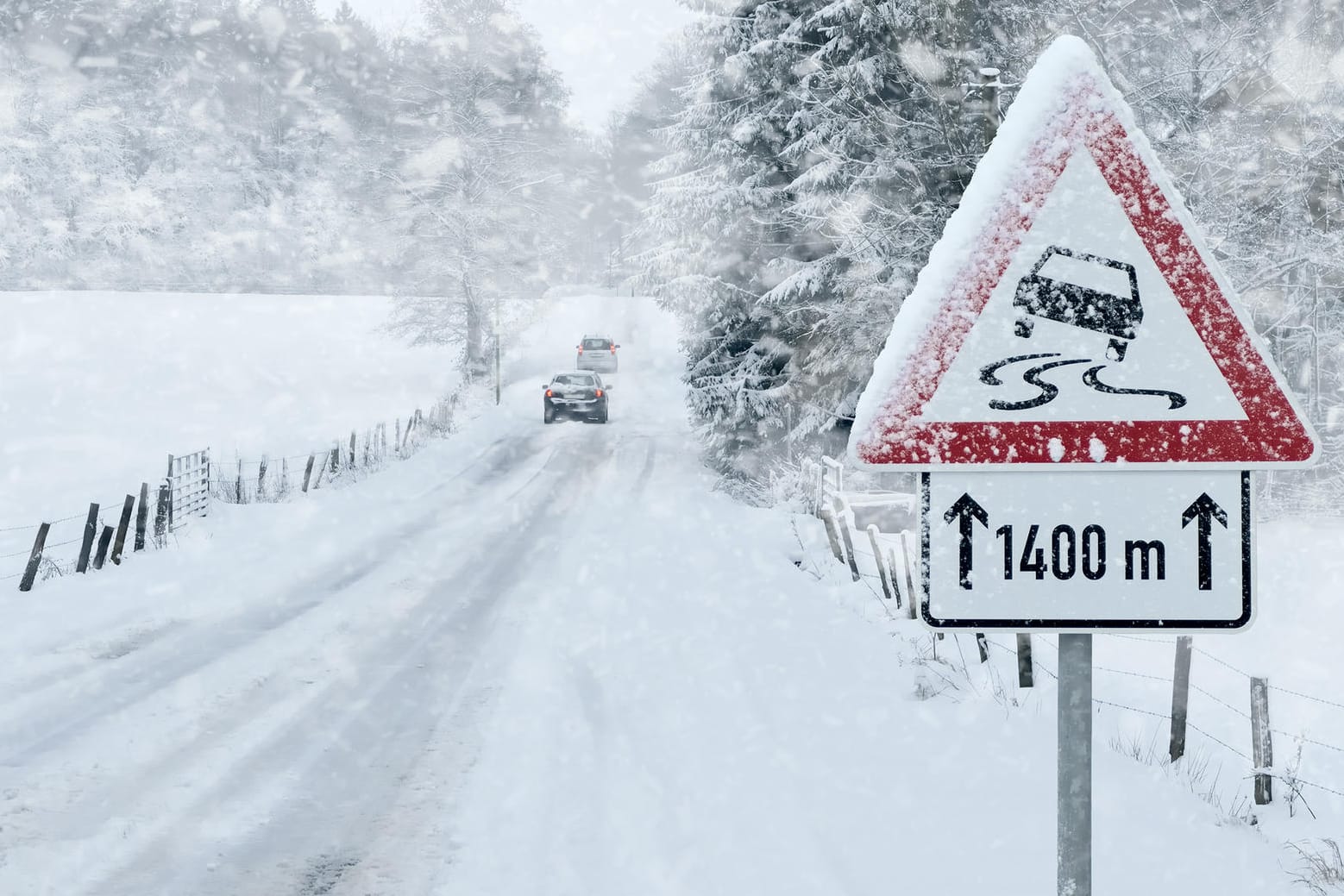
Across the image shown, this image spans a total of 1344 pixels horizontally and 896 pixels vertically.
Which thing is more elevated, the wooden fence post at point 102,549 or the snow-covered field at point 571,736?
the wooden fence post at point 102,549

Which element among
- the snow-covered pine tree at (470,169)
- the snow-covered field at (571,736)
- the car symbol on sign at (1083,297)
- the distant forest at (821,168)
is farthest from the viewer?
the snow-covered pine tree at (470,169)

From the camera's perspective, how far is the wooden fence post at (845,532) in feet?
39.1

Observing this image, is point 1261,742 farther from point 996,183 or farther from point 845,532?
point 845,532

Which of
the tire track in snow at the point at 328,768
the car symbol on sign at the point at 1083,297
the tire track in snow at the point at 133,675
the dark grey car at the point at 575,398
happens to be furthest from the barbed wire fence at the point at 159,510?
the car symbol on sign at the point at 1083,297

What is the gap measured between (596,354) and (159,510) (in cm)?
3433

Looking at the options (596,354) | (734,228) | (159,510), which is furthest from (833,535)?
(596,354)

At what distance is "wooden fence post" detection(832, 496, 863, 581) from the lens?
11922mm

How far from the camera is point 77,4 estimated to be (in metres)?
58.6

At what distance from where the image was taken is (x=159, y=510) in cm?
1523

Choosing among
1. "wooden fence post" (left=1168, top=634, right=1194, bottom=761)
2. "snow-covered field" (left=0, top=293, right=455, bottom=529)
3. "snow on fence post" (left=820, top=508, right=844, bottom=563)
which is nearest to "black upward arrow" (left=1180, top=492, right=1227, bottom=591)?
"wooden fence post" (left=1168, top=634, right=1194, bottom=761)

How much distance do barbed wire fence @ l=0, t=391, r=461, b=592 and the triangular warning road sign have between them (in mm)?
12031

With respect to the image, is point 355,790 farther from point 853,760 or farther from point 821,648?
point 821,648

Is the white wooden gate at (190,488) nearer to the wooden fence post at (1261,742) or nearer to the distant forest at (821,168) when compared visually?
the distant forest at (821,168)

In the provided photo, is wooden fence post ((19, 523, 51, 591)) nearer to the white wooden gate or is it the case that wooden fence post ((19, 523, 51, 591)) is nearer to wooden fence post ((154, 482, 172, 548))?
wooden fence post ((154, 482, 172, 548))
